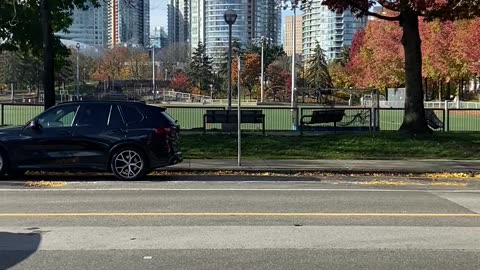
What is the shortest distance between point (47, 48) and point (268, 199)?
37.1ft

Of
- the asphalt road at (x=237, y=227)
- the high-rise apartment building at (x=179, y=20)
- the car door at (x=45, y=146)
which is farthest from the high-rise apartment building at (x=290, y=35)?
the asphalt road at (x=237, y=227)

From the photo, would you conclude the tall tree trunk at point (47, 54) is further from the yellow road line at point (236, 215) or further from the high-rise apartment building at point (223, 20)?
the high-rise apartment building at point (223, 20)

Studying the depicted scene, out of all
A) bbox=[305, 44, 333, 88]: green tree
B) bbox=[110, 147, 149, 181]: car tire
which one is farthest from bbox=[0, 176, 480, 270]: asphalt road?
bbox=[305, 44, 333, 88]: green tree

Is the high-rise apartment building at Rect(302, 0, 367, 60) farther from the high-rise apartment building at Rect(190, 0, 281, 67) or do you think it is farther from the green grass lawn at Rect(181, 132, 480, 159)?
the green grass lawn at Rect(181, 132, 480, 159)

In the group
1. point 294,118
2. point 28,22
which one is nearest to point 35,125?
point 28,22

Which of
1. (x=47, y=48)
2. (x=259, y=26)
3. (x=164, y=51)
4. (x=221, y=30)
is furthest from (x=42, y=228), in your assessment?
(x=164, y=51)

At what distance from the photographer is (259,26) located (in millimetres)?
72625

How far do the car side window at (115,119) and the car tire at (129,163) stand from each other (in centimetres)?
51

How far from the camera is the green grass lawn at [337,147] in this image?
18.3m

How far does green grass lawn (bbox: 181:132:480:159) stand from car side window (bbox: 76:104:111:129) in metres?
4.87

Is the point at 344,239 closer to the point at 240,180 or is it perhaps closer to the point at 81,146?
the point at 240,180

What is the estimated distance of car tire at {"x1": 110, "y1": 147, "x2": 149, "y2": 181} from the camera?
13.1 meters

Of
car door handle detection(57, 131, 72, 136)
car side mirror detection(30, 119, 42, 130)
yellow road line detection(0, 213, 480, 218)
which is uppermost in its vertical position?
car side mirror detection(30, 119, 42, 130)

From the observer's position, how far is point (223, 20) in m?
54.8
